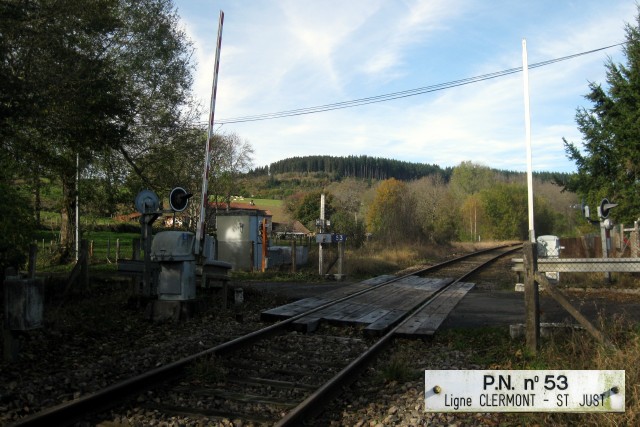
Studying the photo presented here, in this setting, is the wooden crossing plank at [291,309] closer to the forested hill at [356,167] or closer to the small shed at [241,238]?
the small shed at [241,238]

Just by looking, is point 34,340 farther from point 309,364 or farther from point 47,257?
point 47,257

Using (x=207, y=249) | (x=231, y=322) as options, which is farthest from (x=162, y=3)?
(x=231, y=322)

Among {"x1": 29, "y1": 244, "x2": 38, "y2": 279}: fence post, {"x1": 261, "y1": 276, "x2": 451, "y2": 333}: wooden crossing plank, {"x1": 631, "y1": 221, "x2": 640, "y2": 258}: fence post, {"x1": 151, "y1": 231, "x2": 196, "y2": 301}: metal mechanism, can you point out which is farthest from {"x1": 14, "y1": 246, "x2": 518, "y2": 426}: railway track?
{"x1": 631, "y1": 221, "x2": 640, "y2": 258}: fence post

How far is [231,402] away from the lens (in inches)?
199

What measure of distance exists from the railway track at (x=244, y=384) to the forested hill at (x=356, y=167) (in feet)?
405

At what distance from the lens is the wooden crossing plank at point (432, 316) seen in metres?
8.29

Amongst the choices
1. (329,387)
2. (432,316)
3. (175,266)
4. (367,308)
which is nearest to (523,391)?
(329,387)

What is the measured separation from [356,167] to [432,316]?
418ft

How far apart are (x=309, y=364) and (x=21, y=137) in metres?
10.8

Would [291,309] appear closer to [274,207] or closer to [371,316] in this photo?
[371,316]

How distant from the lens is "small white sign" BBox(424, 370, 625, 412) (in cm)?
309

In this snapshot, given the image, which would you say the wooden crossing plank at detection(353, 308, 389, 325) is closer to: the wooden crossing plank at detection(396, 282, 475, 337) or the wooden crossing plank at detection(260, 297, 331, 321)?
the wooden crossing plank at detection(396, 282, 475, 337)

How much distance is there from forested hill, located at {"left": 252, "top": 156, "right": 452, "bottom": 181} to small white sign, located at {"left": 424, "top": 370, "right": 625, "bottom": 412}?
419ft

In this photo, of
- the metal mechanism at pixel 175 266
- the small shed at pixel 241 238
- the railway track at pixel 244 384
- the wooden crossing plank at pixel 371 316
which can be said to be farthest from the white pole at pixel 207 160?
the small shed at pixel 241 238
